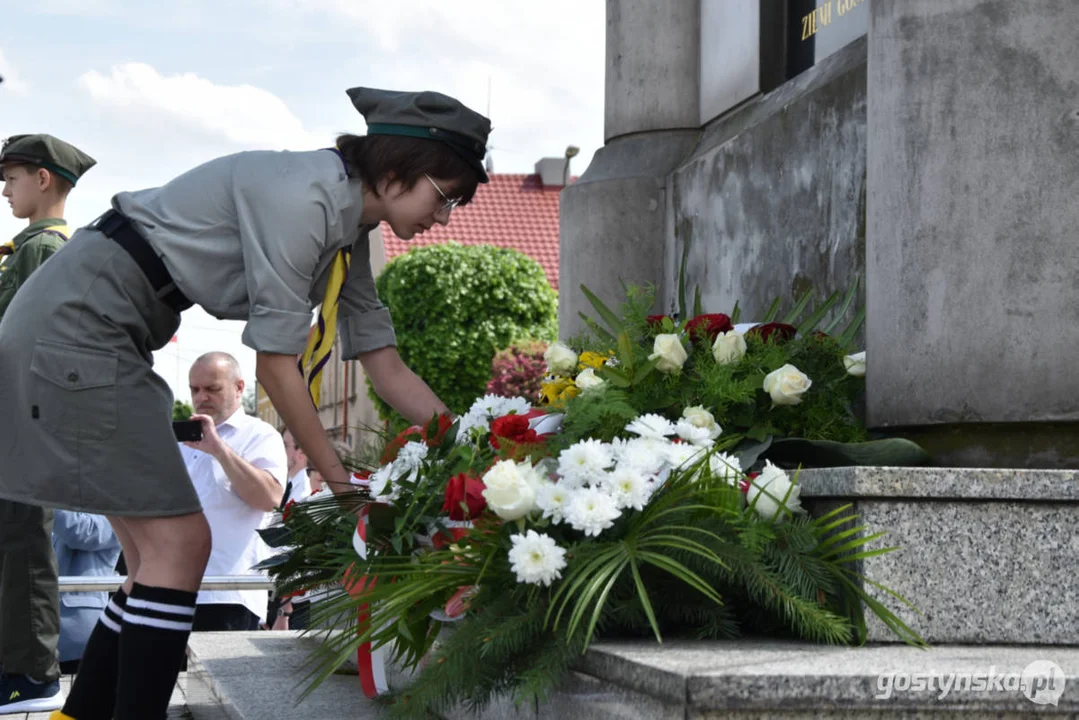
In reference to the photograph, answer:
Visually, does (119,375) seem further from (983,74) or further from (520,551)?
(983,74)

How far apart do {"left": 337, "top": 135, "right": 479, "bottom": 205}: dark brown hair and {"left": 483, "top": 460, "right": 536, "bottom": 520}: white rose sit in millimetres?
1024

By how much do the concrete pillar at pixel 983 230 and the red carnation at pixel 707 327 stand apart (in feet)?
1.60

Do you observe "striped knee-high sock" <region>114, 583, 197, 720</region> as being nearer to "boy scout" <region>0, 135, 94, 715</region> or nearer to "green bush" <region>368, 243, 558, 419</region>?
"boy scout" <region>0, 135, 94, 715</region>

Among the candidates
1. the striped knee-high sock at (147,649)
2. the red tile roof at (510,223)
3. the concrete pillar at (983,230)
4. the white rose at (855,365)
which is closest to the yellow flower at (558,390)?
the white rose at (855,365)

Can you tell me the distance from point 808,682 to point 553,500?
2.15ft

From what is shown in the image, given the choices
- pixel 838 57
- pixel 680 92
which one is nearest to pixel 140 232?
pixel 838 57

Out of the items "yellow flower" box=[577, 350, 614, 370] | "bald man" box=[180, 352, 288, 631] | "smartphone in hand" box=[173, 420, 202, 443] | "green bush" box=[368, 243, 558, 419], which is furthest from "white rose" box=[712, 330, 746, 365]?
"green bush" box=[368, 243, 558, 419]

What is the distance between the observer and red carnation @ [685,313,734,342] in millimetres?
3504

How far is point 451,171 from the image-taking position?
3355 mm

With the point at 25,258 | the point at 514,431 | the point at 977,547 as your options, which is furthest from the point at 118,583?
the point at 977,547

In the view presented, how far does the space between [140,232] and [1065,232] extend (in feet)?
7.06

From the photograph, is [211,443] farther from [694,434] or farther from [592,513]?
[592,513]

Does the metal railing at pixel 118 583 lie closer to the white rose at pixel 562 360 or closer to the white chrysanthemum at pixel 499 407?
the white rose at pixel 562 360

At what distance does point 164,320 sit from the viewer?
10.7ft
